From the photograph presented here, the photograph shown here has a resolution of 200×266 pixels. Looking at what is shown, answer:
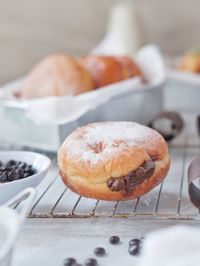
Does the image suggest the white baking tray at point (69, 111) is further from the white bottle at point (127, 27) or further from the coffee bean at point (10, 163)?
the white bottle at point (127, 27)

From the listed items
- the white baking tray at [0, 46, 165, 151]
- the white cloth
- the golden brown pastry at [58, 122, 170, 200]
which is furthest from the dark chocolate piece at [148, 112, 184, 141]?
the white cloth

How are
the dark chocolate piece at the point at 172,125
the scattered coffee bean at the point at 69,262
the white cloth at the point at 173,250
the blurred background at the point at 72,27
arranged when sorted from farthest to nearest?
the blurred background at the point at 72,27, the dark chocolate piece at the point at 172,125, the scattered coffee bean at the point at 69,262, the white cloth at the point at 173,250

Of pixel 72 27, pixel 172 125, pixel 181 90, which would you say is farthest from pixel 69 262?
pixel 72 27

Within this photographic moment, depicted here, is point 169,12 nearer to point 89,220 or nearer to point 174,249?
point 89,220

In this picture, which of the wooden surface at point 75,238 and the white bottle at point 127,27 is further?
the white bottle at point 127,27

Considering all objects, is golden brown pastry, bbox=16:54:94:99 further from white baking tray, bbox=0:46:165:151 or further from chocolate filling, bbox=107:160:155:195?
chocolate filling, bbox=107:160:155:195

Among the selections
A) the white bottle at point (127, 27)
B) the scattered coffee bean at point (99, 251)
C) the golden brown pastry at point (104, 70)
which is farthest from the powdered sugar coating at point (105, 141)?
the white bottle at point (127, 27)

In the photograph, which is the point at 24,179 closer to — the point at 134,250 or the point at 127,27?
the point at 134,250

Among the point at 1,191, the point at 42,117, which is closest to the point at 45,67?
the point at 42,117
